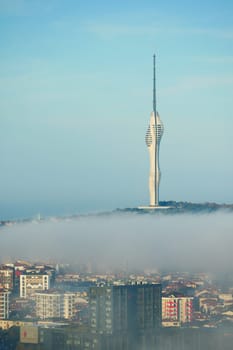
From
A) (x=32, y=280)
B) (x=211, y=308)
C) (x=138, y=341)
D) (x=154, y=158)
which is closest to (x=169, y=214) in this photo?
(x=32, y=280)

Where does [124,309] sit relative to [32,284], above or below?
below

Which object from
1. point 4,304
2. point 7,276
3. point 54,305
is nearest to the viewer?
point 54,305

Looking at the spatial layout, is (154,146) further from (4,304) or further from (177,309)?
(177,309)

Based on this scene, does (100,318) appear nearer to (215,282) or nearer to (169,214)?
Answer: (215,282)

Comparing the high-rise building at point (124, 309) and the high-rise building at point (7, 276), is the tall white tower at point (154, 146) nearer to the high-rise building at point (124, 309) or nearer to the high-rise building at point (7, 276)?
the high-rise building at point (7, 276)

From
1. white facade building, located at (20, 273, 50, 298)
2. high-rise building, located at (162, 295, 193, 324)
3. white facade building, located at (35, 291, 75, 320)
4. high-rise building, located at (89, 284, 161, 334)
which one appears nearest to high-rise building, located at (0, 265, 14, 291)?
white facade building, located at (20, 273, 50, 298)

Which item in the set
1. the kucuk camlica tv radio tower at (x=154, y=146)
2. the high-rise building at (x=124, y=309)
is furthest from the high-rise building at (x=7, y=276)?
the kucuk camlica tv radio tower at (x=154, y=146)

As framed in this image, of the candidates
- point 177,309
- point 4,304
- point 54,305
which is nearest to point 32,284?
point 4,304
